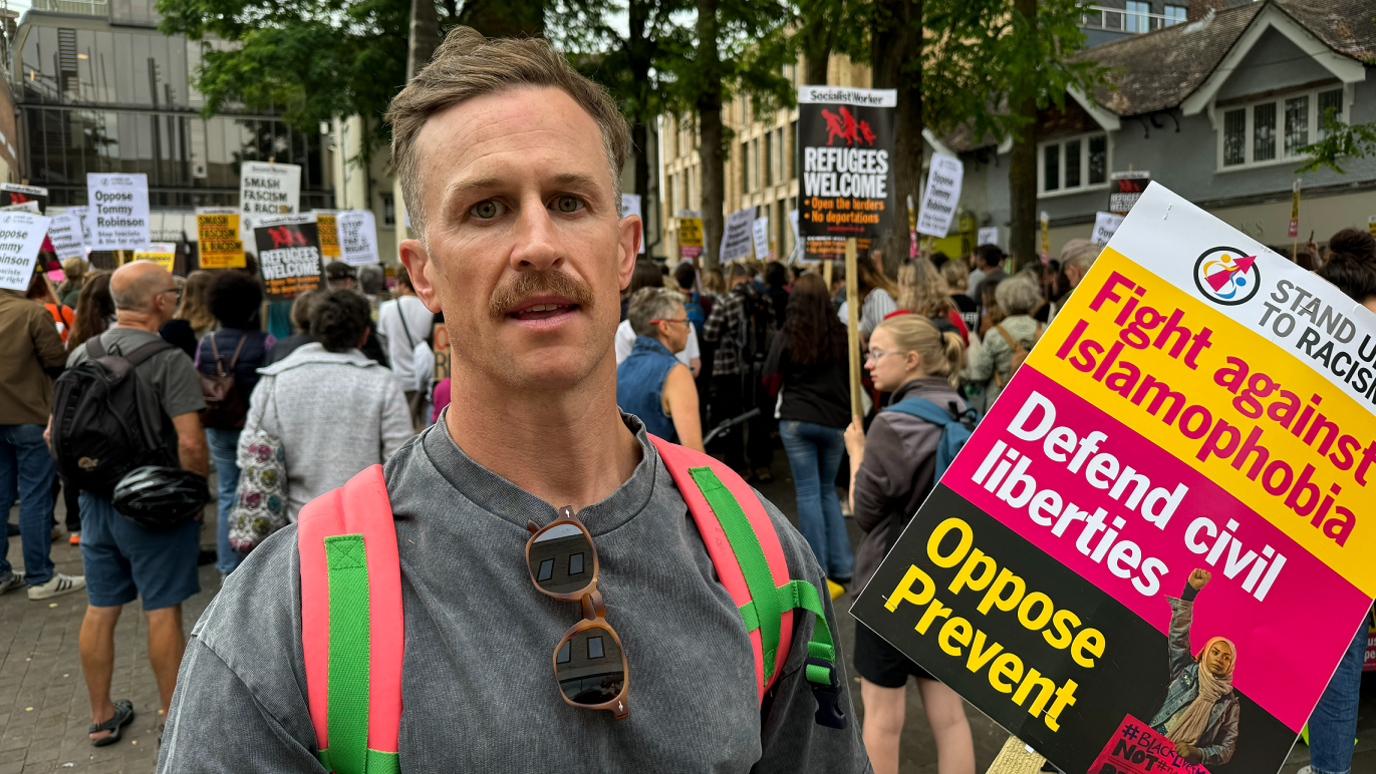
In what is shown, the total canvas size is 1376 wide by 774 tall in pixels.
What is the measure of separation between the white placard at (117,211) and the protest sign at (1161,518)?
36.0 ft

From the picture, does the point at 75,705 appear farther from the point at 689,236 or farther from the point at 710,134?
the point at 689,236

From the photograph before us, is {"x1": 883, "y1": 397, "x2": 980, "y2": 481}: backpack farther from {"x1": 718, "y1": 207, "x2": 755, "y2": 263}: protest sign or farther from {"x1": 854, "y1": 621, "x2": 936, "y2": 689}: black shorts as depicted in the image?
{"x1": 718, "y1": 207, "x2": 755, "y2": 263}: protest sign

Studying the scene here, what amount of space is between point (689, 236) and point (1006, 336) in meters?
11.6

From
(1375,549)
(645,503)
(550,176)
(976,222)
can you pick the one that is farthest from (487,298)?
(976,222)

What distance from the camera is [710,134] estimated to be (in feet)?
53.5

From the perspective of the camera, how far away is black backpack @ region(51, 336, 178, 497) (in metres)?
4.21

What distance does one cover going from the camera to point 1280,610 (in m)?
2.05

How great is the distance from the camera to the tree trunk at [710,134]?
48.9 ft

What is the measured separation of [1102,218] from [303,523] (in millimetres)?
9852

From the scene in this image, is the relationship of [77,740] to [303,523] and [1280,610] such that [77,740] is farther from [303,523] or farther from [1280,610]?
[1280,610]

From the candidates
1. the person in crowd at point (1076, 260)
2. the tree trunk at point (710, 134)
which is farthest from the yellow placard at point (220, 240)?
the person in crowd at point (1076, 260)

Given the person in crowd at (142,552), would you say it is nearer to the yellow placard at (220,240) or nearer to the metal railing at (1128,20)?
the yellow placard at (220,240)

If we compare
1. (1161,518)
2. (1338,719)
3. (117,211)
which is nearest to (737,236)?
(117,211)

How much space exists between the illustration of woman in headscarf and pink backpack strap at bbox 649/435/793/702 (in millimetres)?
1034
